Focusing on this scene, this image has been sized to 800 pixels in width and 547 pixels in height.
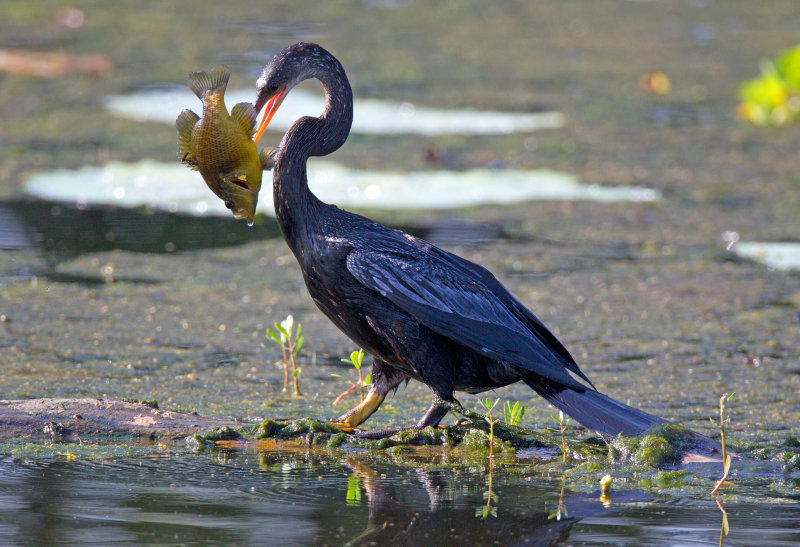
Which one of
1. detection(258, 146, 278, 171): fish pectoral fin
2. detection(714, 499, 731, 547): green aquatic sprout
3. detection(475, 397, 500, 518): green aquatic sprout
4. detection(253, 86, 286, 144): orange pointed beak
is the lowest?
detection(714, 499, 731, 547): green aquatic sprout

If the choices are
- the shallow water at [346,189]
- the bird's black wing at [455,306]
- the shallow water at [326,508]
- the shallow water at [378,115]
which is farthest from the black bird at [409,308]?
Answer: the shallow water at [378,115]

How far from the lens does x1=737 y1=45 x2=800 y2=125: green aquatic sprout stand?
1192cm

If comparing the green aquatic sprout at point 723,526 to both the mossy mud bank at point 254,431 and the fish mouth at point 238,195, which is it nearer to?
the mossy mud bank at point 254,431

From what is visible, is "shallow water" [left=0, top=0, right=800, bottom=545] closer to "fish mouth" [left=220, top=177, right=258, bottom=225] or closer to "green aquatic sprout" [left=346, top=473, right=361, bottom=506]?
"green aquatic sprout" [left=346, top=473, right=361, bottom=506]

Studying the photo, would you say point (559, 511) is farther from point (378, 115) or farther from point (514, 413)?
point (378, 115)

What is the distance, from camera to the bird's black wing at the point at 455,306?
4781 millimetres

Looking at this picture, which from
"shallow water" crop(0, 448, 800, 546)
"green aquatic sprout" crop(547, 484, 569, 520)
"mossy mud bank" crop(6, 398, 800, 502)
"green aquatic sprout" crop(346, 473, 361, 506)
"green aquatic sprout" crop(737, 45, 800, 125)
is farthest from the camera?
"green aquatic sprout" crop(737, 45, 800, 125)

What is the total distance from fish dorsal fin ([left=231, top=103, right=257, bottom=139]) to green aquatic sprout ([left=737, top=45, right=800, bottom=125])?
8.20 meters

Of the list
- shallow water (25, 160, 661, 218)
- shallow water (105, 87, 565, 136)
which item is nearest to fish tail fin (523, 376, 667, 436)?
shallow water (25, 160, 661, 218)

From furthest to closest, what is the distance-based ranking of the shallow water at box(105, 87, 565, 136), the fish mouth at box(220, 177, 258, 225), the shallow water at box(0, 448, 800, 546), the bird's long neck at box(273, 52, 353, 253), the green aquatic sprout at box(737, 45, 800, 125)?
the green aquatic sprout at box(737, 45, 800, 125) < the shallow water at box(105, 87, 565, 136) < the bird's long neck at box(273, 52, 353, 253) < the fish mouth at box(220, 177, 258, 225) < the shallow water at box(0, 448, 800, 546)

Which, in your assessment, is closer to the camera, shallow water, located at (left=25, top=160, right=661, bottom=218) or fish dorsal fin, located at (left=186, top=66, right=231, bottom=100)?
fish dorsal fin, located at (left=186, top=66, right=231, bottom=100)

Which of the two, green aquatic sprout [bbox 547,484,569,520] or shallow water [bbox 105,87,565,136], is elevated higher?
shallow water [bbox 105,87,565,136]

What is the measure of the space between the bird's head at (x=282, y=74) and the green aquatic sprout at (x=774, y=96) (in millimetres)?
7771

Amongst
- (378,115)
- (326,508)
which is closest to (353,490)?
(326,508)
